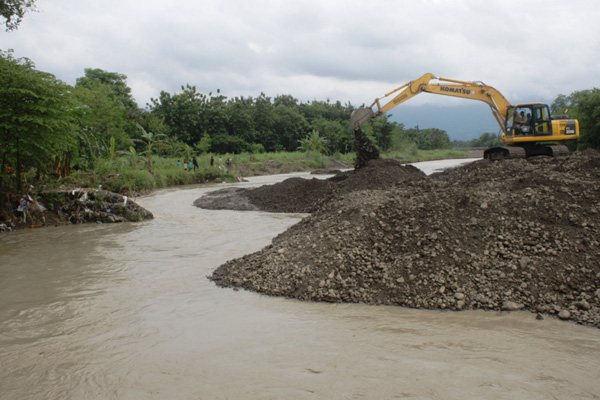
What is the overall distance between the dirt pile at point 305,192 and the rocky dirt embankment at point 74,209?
2.91 metres

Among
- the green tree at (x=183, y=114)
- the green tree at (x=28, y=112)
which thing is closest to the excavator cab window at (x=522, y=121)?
the green tree at (x=28, y=112)

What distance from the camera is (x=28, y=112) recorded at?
8.97m

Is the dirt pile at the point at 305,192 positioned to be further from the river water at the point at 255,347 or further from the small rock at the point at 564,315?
the small rock at the point at 564,315

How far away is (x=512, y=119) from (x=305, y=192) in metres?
7.66

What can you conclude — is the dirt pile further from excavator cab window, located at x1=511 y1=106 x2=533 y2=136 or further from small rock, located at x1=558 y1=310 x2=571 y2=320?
small rock, located at x1=558 y1=310 x2=571 y2=320

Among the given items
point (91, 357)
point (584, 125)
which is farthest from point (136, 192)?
point (584, 125)

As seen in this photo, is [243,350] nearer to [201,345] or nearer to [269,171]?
[201,345]

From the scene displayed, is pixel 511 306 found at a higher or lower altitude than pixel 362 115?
lower

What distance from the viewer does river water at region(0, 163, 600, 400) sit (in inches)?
124

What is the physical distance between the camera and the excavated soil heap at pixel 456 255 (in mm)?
4484

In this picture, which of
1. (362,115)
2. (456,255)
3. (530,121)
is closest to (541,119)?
(530,121)

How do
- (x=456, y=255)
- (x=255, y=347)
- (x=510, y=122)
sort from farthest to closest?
(x=510, y=122), (x=456, y=255), (x=255, y=347)

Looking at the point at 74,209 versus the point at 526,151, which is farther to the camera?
the point at 526,151

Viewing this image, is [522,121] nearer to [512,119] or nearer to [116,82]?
[512,119]
